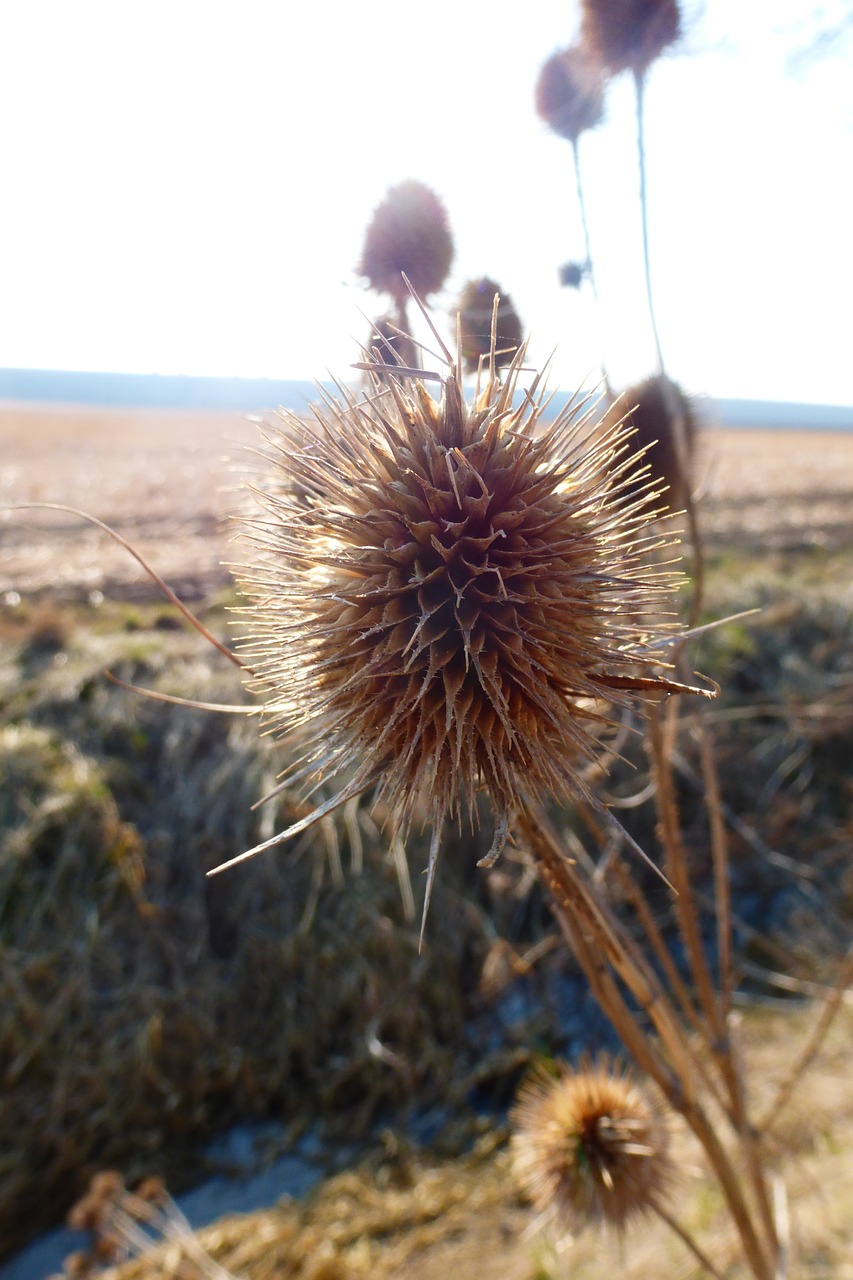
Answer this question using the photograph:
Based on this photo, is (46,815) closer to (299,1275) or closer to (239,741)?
(239,741)

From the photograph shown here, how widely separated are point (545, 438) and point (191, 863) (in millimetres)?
3874

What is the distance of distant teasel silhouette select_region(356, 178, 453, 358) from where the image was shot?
1903mm

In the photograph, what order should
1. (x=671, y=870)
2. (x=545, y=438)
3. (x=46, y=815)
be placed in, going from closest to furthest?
(x=545, y=438) → (x=671, y=870) → (x=46, y=815)

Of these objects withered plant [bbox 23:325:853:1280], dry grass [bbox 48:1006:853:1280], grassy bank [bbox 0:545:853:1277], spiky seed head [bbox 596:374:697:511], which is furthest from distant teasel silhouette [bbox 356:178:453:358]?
dry grass [bbox 48:1006:853:1280]

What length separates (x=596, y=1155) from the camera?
6.04ft

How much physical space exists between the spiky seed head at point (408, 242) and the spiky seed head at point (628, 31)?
514 millimetres

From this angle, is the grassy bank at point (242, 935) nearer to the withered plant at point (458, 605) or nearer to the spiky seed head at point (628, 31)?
the withered plant at point (458, 605)

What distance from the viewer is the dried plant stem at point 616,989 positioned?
1.27 metres

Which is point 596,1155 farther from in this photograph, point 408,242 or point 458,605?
point 408,242

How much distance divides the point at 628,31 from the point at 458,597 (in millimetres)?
1651

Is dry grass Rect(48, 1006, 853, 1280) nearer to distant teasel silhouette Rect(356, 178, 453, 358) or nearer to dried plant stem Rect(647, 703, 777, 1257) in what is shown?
dried plant stem Rect(647, 703, 777, 1257)

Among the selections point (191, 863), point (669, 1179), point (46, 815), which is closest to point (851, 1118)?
point (669, 1179)

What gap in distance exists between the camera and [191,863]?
4.41 metres

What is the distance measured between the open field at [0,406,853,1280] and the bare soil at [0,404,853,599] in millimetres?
1184
